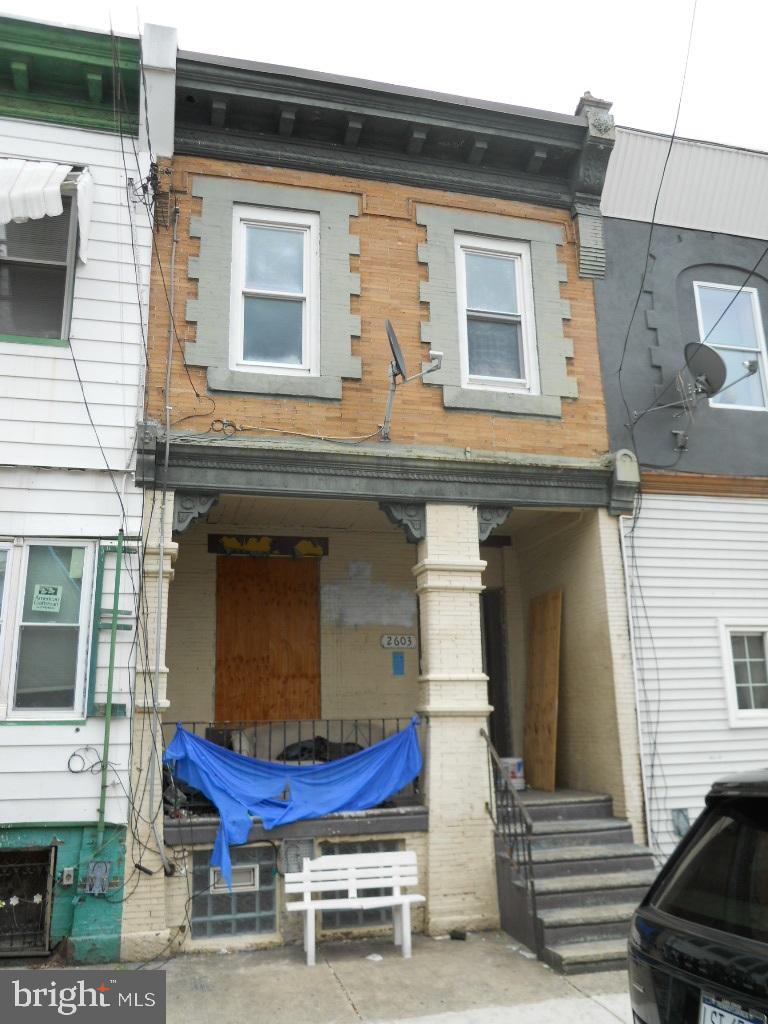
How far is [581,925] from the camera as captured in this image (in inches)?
295

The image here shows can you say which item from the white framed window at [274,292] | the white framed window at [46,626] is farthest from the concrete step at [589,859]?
the white framed window at [274,292]

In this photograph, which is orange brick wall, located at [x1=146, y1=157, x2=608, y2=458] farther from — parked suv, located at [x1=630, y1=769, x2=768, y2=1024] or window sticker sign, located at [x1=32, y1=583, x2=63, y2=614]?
parked suv, located at [x1=630, y1=769, x2=768, y2=1024]

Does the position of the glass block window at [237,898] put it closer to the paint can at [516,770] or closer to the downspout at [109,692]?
the downspout at [109,692]

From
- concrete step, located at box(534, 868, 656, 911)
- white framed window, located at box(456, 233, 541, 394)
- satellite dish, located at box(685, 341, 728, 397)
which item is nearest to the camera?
concrete step, located at box(534, 868, 656, 911)

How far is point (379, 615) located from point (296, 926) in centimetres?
418

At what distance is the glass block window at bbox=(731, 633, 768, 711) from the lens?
32.3ft

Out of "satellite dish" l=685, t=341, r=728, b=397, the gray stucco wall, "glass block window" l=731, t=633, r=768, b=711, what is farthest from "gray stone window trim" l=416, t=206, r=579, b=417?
"glass block window" l=731, t=633, r=768, b=711

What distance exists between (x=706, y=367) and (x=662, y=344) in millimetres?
628

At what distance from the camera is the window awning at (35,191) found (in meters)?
8.17

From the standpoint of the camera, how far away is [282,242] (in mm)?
9727

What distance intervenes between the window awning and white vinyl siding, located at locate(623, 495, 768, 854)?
22.4ft

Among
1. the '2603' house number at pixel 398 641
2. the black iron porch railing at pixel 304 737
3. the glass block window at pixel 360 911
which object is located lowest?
the glass block window at pixel 360 911

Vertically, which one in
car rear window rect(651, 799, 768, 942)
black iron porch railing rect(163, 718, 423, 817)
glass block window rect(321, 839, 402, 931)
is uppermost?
black iron porch railing rect(163, 718, 423, 817)

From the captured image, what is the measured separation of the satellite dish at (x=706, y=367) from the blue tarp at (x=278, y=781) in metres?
5.33
